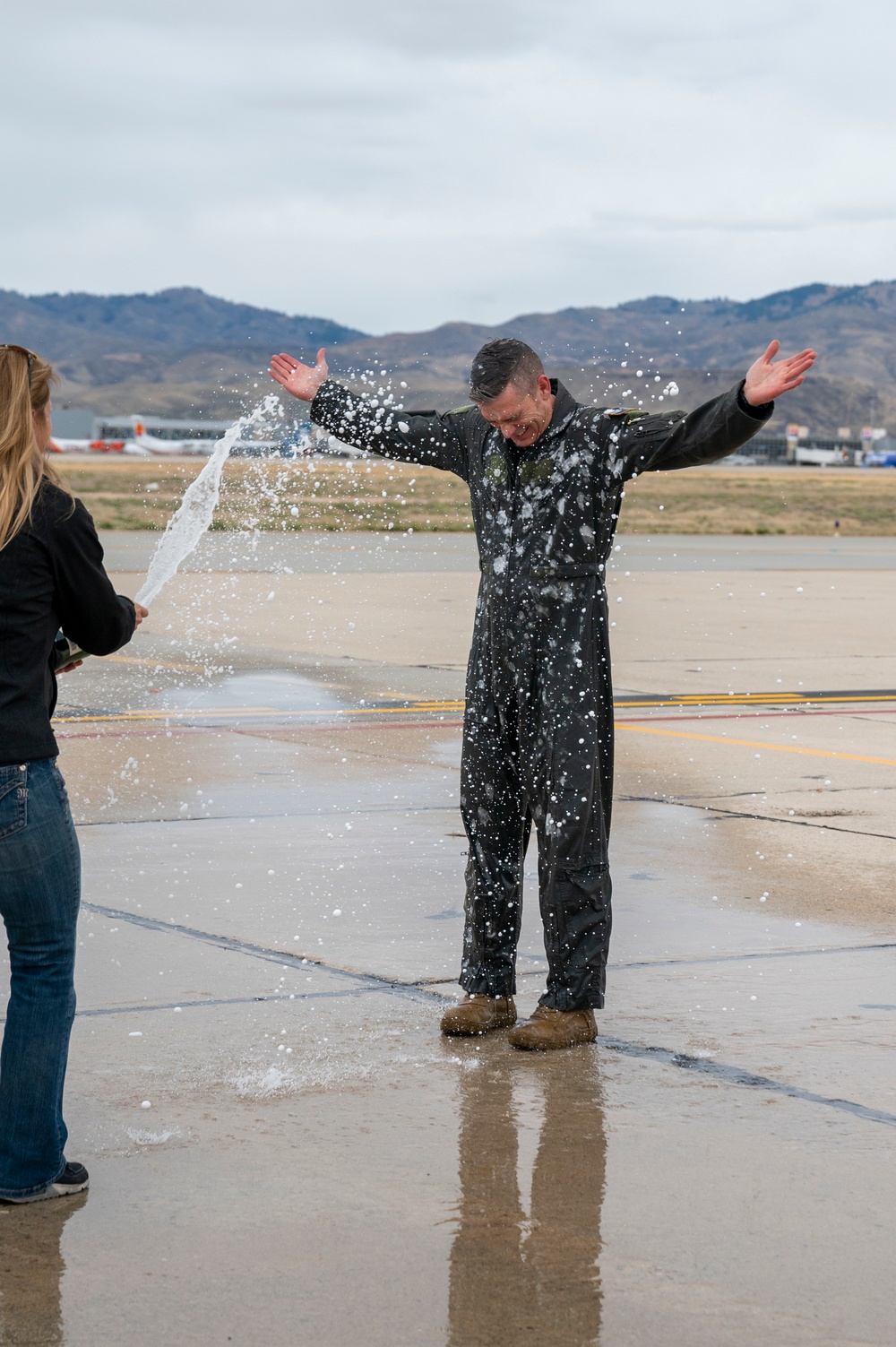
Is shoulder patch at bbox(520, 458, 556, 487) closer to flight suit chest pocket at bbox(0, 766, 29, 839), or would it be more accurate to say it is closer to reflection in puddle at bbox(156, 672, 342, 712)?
flight suit chest pocket at bbox(0, 766, 29, 839)

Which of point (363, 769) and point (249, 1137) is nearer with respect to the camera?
point (249, 1137)

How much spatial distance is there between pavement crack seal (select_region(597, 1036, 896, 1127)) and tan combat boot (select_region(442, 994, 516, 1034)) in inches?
11.6

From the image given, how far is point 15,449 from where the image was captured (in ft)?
12.1

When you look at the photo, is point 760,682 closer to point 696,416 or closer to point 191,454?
point 696,416

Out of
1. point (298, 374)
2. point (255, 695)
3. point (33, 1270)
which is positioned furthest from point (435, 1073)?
point (255, 695)

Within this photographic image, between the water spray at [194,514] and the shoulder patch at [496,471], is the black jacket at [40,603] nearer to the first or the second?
→ the water spray at [194,514]

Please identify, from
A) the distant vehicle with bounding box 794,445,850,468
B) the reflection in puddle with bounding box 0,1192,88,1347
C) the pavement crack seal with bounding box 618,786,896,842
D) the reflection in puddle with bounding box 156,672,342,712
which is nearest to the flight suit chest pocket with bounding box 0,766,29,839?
the reflection in puddle with bounding box 0,1192,88,1347

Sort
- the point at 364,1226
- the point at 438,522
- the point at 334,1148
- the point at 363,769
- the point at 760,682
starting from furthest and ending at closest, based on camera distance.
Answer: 1. the point at 438,522
2. the point at 760,682
3. the point at 363,769
4. the point at 334,1148
5. the point at 364,1226

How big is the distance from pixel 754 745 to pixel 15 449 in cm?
767

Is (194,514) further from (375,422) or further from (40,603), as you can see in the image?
(40,603)

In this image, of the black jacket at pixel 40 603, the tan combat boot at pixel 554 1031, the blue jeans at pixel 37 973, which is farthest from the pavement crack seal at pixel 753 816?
the black jacket at pixel 40 603

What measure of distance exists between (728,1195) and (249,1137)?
111 cm

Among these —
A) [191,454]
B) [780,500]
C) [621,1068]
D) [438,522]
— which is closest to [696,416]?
[621,1068]

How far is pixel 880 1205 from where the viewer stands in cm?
388
